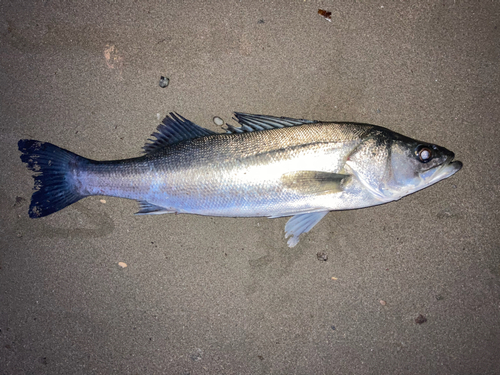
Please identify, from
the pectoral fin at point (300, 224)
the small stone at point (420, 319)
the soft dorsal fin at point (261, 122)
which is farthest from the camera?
the small stone at point (420, 319)

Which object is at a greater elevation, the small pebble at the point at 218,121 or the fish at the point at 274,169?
the small pebble at the point at 218,121

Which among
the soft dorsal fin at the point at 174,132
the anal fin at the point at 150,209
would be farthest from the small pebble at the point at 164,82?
the anal fin at the point at 150,209

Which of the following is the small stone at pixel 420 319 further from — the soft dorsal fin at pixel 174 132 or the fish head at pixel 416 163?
the soft dorsal fin at pixel 174 132

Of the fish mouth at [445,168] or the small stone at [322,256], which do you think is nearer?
the fish mouth at [445,168]

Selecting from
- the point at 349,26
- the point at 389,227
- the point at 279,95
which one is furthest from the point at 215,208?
the point at 349,26

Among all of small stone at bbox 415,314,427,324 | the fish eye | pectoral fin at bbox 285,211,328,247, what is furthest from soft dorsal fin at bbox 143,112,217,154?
small stone at bbox 415,314,427,324

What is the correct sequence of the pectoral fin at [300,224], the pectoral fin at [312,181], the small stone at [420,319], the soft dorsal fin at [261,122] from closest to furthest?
the pectoral fin at [312,181] → the soft dorsal fin at [261,122] → the pectoral fin at [300,224] → the small stone at [420,319]

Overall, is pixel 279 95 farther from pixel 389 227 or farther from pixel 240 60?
pixel 389 227
